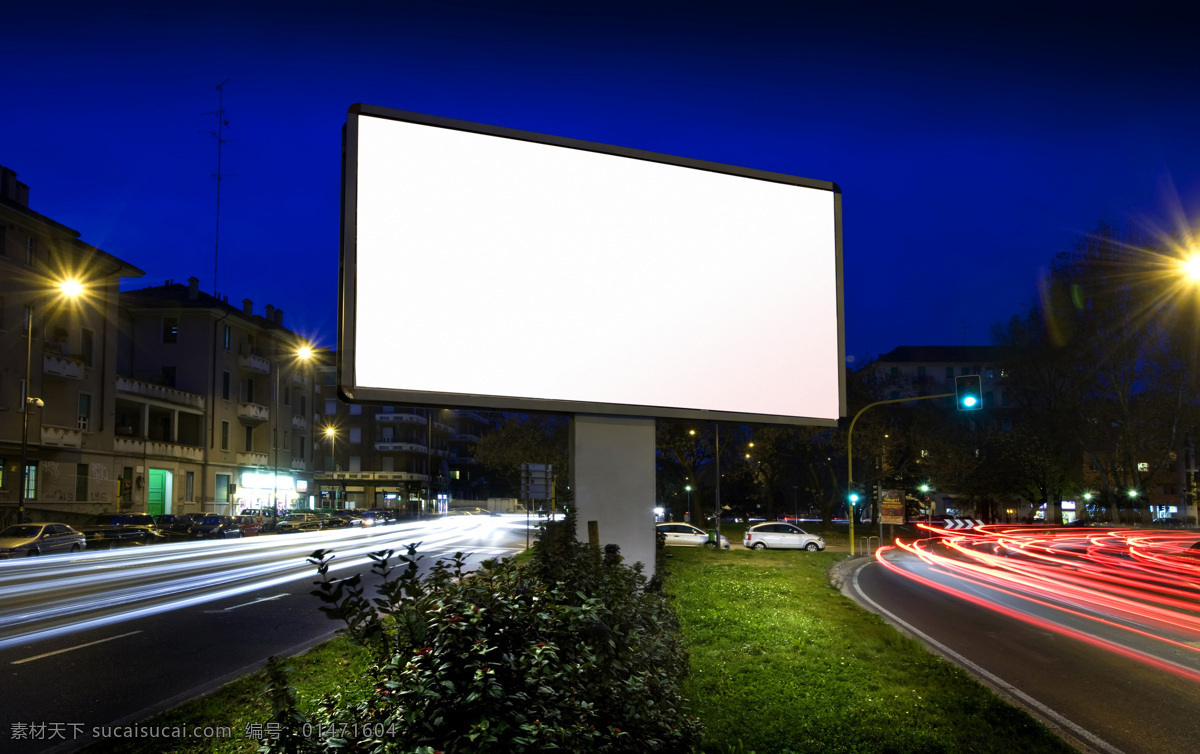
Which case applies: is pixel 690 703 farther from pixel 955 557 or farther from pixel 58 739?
pixel 955 557

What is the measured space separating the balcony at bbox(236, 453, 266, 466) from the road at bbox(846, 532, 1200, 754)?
49.9 m

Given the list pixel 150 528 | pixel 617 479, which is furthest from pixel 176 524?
pixel 617 479

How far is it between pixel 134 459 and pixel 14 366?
454 inches

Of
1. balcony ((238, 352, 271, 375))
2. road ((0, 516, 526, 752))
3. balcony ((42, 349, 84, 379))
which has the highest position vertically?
balcony ((238, 352, 271, 375))

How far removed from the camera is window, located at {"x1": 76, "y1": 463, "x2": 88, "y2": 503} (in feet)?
149

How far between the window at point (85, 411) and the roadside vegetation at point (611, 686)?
4324cm

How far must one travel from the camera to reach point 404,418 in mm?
94875

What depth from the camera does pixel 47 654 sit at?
1088 cm

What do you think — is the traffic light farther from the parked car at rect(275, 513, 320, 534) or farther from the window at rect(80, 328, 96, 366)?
the window at rect(80, 328, 96, 366)

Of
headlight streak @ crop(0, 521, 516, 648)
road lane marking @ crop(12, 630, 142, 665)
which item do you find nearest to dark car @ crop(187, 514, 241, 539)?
headlight streak @ crop(0, 521, 516, 648)

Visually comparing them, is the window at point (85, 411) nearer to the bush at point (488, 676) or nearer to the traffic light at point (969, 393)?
the traffic light at point (969, 393)

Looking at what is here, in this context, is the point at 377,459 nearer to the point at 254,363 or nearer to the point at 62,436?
the point at 254,363

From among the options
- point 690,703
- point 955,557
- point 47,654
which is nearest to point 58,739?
point 47,654

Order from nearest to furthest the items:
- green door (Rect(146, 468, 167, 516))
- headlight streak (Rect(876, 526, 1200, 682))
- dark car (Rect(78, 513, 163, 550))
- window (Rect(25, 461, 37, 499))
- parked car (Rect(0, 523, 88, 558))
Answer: headlight streak (Rect(876, 526, 1200, 682)) < parked car (Rect(0, 523, 88, 558)) < dark car (Rect(78, 513, 163, 550)) < window (Rect(25, 461, 37, 499)) < green door (Rect(146, 468, 167, 516))
